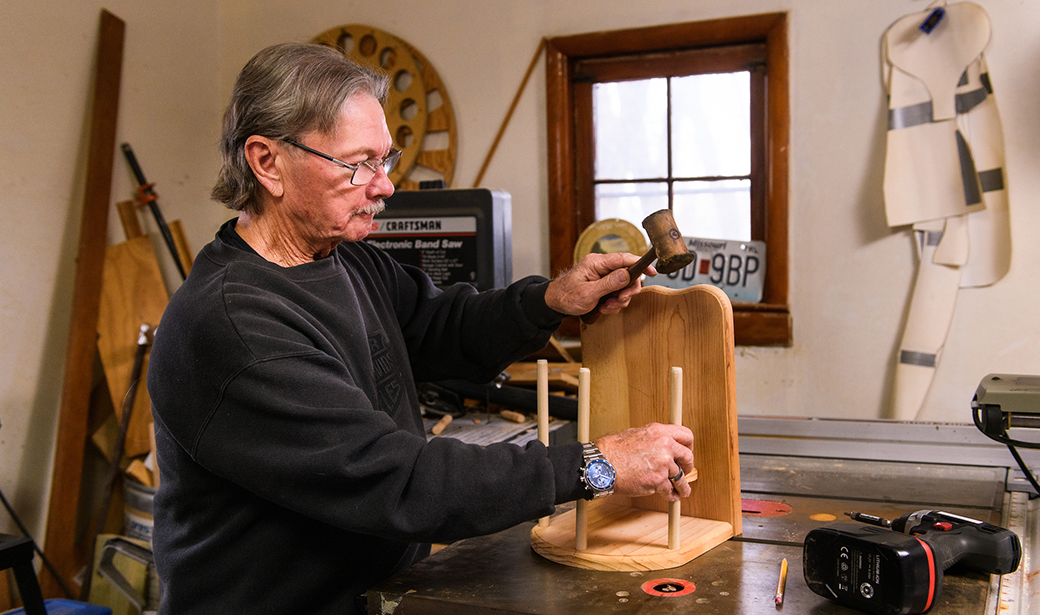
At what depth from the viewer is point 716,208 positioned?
301cm

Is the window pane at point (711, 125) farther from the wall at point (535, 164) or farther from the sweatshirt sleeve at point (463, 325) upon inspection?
the sweatshirt sleeve at point (463, 325)

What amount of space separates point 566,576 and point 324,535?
322mm

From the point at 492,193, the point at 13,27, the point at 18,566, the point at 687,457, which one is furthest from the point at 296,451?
the point at 13,27

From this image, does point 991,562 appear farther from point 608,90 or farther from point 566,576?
point 608,90

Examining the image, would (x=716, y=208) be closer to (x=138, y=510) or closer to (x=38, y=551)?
(x=138, y=510)

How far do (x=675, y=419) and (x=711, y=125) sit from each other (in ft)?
6.94

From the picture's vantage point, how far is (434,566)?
3.65ft

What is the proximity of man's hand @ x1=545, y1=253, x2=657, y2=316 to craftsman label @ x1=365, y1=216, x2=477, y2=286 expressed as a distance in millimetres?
1162

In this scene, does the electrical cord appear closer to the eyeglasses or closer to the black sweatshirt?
the black sweatshirt

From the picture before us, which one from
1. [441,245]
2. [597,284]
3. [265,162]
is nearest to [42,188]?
[441,245]

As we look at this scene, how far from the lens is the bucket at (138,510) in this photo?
2.45 meters

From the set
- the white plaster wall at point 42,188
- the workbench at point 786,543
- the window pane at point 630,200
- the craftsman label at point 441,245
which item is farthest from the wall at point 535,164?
the workbench at point 786,543

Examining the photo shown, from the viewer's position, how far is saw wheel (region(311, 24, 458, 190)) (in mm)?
3207

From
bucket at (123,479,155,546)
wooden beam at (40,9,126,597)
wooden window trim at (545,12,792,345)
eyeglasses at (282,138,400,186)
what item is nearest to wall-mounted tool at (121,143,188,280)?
wooden beam at (40,9,126,597)
